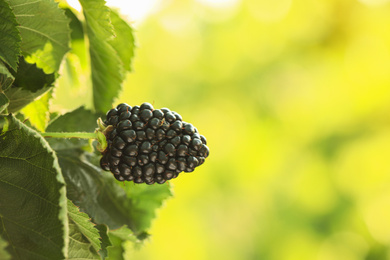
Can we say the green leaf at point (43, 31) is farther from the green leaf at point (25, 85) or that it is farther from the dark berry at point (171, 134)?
the dark berry at point (171, 134)

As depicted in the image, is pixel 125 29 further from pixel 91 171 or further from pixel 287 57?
pixel 287 57

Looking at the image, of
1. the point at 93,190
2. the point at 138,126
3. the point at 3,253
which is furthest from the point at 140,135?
the point at 3,253

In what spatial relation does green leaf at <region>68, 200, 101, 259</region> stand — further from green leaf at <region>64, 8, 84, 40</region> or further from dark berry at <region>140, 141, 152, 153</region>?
green leaf at <region>64, 8, 84, 40</region>

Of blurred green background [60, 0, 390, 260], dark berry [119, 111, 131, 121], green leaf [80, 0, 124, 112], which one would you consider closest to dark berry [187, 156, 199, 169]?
dark berry [119, 111, 131, 121]

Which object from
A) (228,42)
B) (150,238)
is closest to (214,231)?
(228,42)

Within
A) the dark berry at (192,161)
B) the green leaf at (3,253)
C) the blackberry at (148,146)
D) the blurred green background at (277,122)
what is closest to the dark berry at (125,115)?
the blackberry at (148,146)
